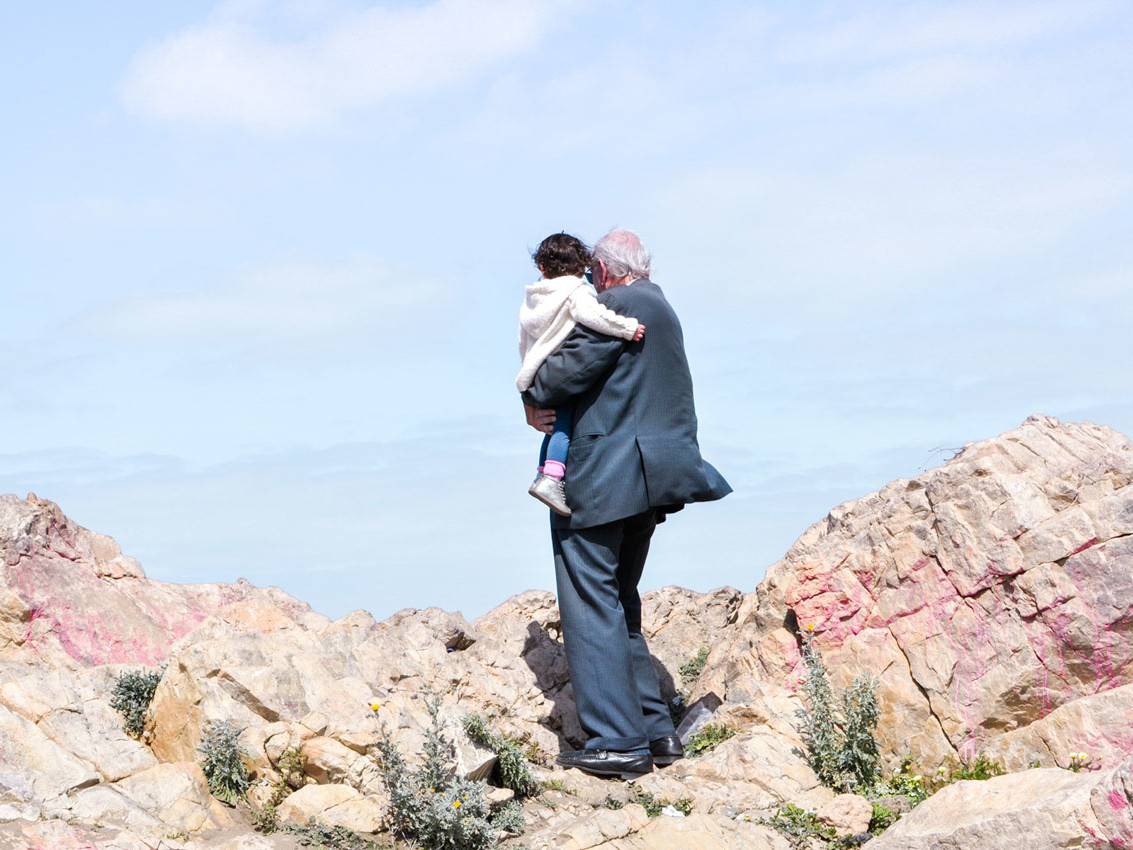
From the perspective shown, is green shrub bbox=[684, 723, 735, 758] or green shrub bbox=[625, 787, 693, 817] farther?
green shrub bbox=[684, 723, 735, 758]

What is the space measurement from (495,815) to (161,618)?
445 centimetres

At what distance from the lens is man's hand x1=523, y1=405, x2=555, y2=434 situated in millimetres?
8891

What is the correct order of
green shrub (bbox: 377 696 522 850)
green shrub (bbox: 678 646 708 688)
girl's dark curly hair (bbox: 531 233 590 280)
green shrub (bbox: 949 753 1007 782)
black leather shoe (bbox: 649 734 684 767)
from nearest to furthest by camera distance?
green shrub (bbox: 377 696 522 850), green shrub (bbox: 949 753 1007 782), girl's dark curly hair (bbox: 531 233 590 280), black leather shoe (bbox: 649 734 684 767), green shrub (bbox: 678 646 708 688)

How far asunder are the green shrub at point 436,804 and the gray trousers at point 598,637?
1.08 metres

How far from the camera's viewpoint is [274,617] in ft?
36.6

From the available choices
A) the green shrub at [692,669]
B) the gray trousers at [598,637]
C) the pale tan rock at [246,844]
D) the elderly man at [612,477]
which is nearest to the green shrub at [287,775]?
the pale tan rock at [246,844]

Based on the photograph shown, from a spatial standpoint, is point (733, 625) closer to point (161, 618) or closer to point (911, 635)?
point (911, 635)

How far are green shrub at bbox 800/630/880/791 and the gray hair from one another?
3.10 m

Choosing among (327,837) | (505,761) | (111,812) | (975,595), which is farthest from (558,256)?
(111,812)

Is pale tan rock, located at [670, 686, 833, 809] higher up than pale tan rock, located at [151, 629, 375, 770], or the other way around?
pale tan rock, located at [151, 629, 375, 770]

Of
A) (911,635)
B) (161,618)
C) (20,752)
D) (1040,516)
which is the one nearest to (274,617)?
(161,618)

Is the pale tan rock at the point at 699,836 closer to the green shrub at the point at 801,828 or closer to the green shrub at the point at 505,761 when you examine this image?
the green shrub at the point at 801,828

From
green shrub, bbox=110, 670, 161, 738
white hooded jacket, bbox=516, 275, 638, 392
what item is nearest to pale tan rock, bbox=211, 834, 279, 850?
green shrub, bbox=110, 670, 161, 738

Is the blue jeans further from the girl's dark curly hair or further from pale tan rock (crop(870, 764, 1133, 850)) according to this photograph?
pale tan rock (crop(870, 764, 1133, 850))
